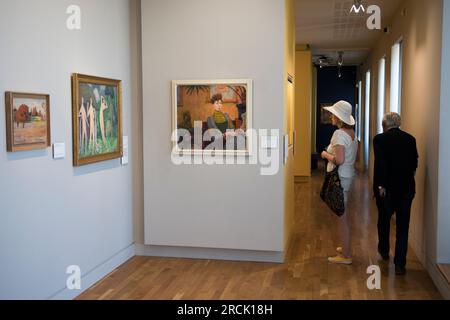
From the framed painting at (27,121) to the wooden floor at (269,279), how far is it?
4.77 feet

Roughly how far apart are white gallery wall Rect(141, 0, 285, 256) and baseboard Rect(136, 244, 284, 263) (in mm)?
78

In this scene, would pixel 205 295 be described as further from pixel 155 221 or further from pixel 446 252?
pixel 446 252

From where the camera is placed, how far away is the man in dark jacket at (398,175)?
201 inches

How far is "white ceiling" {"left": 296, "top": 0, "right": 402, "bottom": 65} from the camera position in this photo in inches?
325

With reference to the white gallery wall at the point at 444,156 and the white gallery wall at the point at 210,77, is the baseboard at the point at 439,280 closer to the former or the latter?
the white gallery wall at the point at 444,156

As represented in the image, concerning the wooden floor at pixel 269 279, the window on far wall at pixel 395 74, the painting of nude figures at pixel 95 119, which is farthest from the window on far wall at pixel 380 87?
the painting of nude figures at pixel 95 119

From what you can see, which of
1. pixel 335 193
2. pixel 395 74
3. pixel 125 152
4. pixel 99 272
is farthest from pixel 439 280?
pixel 395 74

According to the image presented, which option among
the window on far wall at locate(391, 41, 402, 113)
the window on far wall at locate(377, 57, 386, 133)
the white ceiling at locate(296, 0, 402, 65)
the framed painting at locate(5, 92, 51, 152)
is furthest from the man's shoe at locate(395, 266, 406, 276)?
the window on far wall at locate(377, 57, 386, 133)

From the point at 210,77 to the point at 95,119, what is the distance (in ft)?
4.33

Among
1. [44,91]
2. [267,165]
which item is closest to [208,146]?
[267,165]

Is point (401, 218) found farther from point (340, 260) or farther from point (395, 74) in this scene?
point (395, 74)

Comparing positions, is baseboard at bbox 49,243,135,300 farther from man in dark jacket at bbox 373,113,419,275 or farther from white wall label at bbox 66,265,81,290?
man in dark jacket at bbox 373,113,419,275

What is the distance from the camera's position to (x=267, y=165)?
17.8 ft

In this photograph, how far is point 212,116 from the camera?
18.0ft
